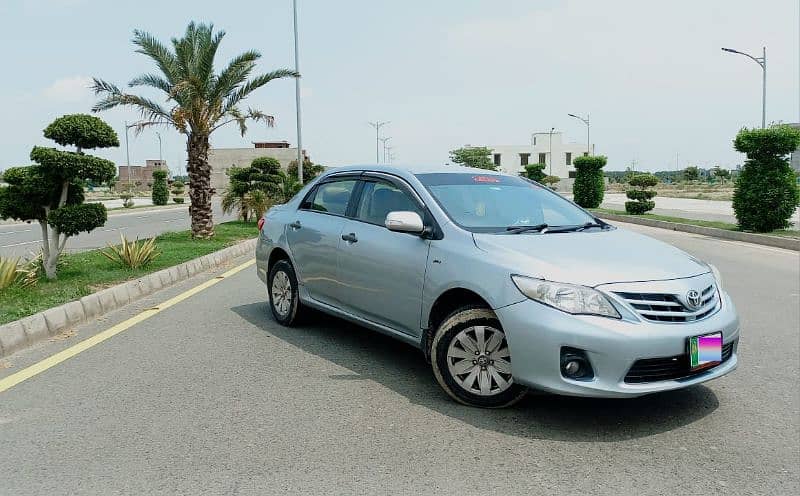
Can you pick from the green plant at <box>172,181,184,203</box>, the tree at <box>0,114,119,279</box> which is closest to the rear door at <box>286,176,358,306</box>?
the tree at <box>0,114,119,279</box>

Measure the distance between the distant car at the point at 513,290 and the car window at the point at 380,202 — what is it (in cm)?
1

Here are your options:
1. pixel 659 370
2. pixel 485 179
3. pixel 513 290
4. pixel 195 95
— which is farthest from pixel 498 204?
pixel 195 95

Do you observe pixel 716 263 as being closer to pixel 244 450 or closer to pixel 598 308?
pixel 598 308

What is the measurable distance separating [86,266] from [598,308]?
8826mm

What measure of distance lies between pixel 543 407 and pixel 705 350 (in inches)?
40.4

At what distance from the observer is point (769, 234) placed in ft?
56.7

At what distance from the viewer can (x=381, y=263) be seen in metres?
5.14

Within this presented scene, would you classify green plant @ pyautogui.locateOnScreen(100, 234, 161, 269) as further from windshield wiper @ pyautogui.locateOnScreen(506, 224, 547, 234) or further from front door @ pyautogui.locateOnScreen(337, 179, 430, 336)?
windshield wiper @ pyautogui.locateOnScreen(506, 224, 547, 234)

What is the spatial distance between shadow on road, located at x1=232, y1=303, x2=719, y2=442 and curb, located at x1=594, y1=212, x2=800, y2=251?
41.9 feet

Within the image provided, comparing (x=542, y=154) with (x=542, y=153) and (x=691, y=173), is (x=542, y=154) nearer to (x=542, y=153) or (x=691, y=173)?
(x=542, y=153)

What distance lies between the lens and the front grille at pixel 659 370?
3842 millimetres

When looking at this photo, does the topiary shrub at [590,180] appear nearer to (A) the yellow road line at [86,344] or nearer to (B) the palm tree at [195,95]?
(B) the palm tree at [195,95]

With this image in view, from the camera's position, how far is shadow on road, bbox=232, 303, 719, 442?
402 cm

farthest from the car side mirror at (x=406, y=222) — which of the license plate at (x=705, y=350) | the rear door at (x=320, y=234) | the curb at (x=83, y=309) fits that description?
the curb at (x=83, y=309)
